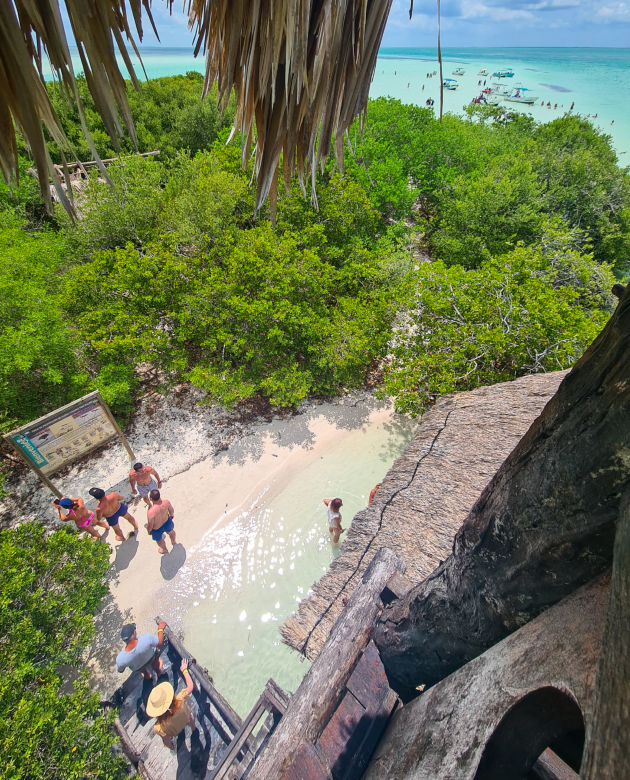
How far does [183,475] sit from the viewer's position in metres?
7.23

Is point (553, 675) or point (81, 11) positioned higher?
point (81, 11)

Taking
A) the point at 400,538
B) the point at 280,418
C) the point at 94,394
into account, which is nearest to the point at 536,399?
the point at 400,538

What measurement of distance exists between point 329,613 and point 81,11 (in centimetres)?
462

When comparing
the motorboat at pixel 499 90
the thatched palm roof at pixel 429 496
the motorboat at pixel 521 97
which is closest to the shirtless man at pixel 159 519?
the thatched palm roof at pixel 429 496

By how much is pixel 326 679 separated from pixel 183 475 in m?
5.76

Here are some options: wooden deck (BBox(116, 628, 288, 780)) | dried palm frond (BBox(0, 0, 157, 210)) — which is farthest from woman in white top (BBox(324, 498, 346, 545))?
dried palm frond (BBox(0, 0, 157, 210))

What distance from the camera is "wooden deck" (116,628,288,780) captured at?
12.1ft

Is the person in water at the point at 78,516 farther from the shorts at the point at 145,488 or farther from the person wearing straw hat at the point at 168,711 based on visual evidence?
the person wearing straw hat at the point at 168,711

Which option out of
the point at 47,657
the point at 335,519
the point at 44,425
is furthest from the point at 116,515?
the point at 335,519

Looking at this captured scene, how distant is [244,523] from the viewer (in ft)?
21.9

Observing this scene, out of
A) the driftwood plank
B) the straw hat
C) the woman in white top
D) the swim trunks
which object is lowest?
the woman in white top

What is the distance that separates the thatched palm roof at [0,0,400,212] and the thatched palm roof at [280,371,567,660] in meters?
3.73

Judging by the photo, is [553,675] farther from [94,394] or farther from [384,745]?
[94,394]

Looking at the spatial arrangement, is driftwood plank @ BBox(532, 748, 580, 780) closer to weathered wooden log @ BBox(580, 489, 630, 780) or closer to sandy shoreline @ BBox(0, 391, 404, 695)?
weathered wooden log @ BBox(580, 489, 630, 780)
